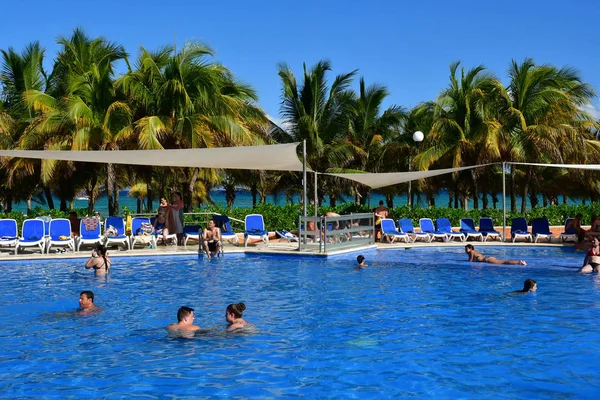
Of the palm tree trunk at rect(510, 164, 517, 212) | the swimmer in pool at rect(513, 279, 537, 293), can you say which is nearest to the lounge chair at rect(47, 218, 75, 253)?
the swimmer in pool at rect(513, 279, 537, 293)

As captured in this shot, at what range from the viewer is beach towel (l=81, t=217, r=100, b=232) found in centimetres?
1748

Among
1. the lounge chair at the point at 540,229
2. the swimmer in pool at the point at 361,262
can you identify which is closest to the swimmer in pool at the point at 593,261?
the swimmer in pool at the point at 361,262

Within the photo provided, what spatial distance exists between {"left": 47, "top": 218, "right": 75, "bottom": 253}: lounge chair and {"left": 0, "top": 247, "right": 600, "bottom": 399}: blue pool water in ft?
7.64

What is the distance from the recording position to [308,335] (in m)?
9.02

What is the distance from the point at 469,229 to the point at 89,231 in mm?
11881

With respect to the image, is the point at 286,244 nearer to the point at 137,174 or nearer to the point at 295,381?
the point at 137,174

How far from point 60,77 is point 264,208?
1159cm

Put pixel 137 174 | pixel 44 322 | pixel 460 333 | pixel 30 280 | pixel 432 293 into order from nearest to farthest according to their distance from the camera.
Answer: pixel 460 333 → pixel 44 322 → pixel 432 293 → pixel 30 280 → pixel 137 174

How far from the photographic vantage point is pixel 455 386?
22.5 feet

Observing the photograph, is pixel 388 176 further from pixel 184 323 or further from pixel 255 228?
pixel 184 323

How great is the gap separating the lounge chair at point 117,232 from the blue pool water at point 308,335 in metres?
2.87

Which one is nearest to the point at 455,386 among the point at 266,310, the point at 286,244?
the point at 266,310

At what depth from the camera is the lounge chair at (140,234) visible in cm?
1833

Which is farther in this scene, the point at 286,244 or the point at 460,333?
the point at 286,244
